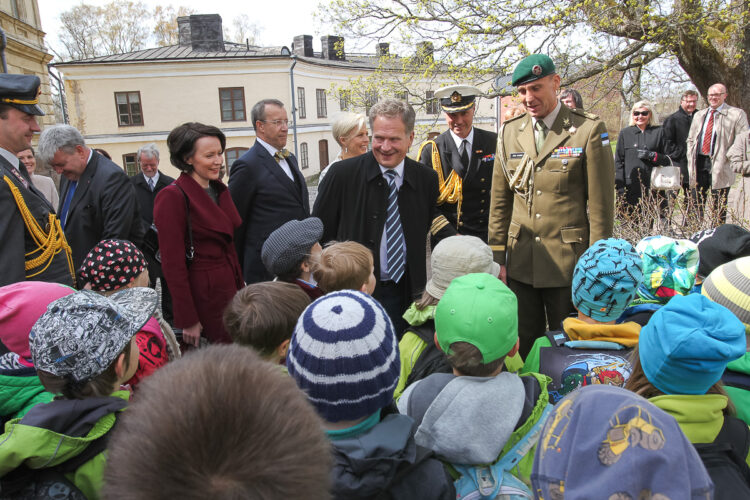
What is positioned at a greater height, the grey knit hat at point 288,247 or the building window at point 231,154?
the building window at point 231,154

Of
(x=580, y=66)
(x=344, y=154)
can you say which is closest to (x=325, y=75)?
(x=580, y=66)

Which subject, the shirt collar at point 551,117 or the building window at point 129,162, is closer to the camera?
the shirt collar at point 551,117

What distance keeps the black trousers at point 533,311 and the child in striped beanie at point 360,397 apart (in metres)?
2.21

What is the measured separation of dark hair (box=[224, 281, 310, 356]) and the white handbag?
21.8ft

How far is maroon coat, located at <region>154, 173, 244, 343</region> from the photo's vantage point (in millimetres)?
3064

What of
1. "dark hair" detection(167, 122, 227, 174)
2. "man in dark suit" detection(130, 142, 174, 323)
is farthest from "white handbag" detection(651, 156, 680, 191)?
"man in dark suit" detection(130, 142, 174, 323)

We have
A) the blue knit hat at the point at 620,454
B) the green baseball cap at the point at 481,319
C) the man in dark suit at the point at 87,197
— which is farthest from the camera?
the man in dark suit at the point at 87,197

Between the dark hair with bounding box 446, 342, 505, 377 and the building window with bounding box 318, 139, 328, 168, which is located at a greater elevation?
the building window with bounding box 318, 139, 328, 168

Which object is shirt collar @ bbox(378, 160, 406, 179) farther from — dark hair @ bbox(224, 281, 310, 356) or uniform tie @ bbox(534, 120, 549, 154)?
dark hair @ bbox(224, 281, 310, 356)

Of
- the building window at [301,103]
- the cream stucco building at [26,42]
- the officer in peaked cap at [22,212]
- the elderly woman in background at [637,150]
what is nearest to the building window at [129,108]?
the cream stucco building at [26,42]

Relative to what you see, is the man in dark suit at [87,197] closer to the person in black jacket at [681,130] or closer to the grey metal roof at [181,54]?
the person in black jacket at [681,130]

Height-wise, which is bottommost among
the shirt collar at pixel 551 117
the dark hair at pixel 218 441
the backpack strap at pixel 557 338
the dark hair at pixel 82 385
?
the backpack strap at pixel 557 338

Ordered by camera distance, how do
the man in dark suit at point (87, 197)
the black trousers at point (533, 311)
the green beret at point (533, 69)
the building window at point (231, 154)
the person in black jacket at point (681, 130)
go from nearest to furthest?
the green beret at point (533, 69) < the black trousers at point (533, 311) < the man in dark suit at point (87, 197) < the person in black jacket at point (681, 130) < the building window at point (231, 154)

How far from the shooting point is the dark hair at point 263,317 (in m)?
1.92
